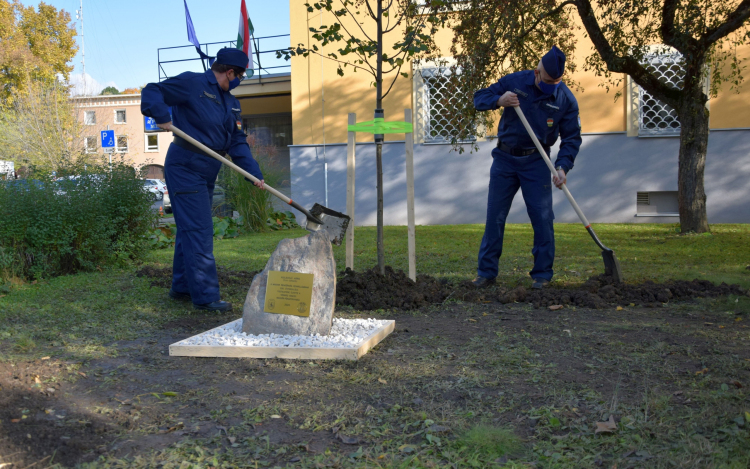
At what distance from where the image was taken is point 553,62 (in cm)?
491

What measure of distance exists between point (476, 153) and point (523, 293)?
879 centimetres

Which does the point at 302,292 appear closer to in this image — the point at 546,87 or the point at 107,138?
the point at 546,87

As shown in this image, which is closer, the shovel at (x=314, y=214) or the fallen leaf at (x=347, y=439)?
the fallen leaf at (x=347, y=439)

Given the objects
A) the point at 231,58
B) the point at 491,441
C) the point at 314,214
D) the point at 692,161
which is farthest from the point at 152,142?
the point at 491,441

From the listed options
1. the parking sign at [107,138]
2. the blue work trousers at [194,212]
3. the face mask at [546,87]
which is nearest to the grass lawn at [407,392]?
the blue work trousers at [194,212]

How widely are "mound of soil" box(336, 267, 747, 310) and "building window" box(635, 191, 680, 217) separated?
27.2 feet

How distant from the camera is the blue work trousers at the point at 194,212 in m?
4.57

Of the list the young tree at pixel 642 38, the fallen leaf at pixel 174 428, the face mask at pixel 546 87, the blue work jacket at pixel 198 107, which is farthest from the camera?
the young tree at pixel 642 38

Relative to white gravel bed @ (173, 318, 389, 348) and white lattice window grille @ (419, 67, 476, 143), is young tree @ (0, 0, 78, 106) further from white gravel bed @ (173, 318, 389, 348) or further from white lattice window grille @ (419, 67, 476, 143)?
white gravel bed @ (173, 318, 389, 348)

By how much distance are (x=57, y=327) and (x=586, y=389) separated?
3.66m

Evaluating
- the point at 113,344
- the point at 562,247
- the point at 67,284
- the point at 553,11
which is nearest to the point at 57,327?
the point at 113,344

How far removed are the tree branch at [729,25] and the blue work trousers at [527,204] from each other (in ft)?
16.0

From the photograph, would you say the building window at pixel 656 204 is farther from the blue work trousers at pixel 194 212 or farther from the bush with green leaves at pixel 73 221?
the blue work trousers at pixel 194 212

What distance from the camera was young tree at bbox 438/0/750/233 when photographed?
25.9 ft
